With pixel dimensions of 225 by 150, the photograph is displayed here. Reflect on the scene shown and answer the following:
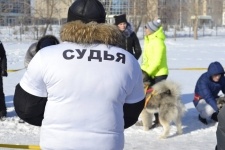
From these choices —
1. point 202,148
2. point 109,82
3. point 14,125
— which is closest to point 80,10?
point 109,82

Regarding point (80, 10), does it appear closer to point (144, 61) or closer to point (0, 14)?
point (144, 61)

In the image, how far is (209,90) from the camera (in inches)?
253

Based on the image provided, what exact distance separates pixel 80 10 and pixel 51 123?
52cm

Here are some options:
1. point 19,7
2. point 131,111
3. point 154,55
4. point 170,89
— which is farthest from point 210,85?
point 19,7

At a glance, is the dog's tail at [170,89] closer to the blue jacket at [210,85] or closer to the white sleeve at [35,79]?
the blue jacket at [210,85]

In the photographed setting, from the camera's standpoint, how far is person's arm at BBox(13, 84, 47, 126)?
1974mm

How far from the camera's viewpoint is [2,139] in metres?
5.66

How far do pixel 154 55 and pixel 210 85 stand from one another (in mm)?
937

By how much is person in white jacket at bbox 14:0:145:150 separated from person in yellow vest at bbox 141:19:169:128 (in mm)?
4246

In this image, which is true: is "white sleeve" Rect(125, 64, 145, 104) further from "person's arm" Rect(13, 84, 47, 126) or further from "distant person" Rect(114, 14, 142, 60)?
"distant person" Rect(114, 14, 142, 60)

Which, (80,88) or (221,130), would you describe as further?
(221,130)

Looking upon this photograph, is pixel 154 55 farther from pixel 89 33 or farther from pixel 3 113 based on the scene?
pixel 89 33

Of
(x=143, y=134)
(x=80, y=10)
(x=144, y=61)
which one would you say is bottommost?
(x=143, y=134)

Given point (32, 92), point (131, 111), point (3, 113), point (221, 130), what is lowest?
point (3, 113)
